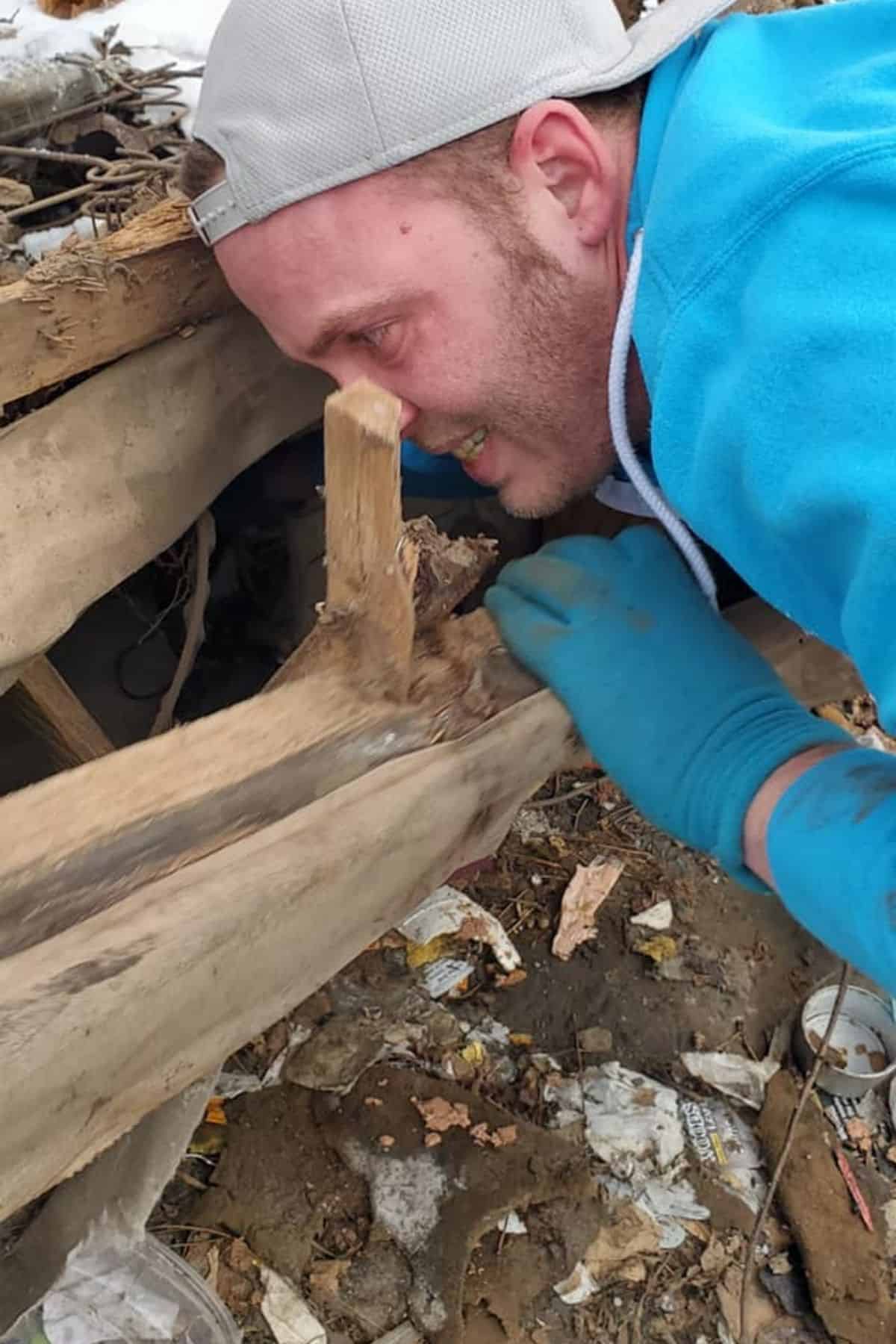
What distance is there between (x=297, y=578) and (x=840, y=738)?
4.29 ft

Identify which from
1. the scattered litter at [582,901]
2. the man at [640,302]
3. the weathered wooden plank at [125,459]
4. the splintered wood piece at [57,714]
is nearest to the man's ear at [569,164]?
the man at [640,302]

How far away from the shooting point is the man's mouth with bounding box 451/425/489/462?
1413 mm

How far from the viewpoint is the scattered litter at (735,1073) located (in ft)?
7.64

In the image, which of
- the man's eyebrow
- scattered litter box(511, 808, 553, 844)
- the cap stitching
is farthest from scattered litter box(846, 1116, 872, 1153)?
the cap stitching

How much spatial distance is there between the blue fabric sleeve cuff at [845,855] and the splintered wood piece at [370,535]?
1.34ft

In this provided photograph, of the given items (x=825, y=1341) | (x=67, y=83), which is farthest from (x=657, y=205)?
(x=825, y=1341)

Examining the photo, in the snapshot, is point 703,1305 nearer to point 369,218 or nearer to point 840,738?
point 840,738

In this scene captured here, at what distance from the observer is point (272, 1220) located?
6.72ft

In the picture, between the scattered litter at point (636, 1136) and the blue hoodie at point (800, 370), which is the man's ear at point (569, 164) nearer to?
the blue hoodie at point (800, 370)

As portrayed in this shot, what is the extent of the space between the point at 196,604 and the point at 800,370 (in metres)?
1.14

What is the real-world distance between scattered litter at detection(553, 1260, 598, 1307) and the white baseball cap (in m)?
1.81

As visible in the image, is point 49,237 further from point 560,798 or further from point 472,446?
point 560,798

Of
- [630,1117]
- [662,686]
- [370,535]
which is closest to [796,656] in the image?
[662,686]

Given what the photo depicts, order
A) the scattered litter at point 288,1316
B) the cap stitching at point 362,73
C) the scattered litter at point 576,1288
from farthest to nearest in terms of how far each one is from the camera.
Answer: the scattered litter at point 576,1288 < the scattered litter at point 288,1316 < the cap stitching at point 362,73
